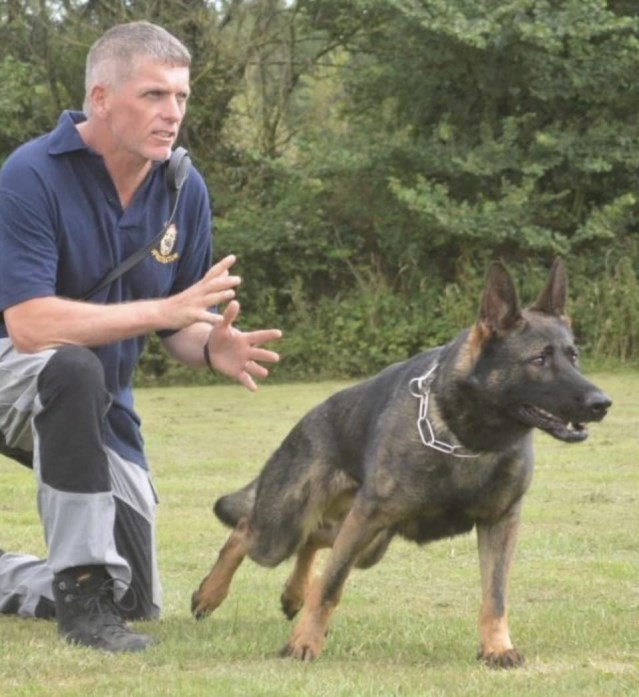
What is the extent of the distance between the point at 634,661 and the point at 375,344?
16466 millimetres

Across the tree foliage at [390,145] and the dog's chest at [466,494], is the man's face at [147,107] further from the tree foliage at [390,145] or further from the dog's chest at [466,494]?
the tree foliage at [390,145]

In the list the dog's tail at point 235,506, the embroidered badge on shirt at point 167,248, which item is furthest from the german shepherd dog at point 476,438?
the embroidered badge on shirt at point 167,248

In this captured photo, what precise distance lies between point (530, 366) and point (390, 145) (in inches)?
660

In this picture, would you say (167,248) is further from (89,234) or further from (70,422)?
(70,422)

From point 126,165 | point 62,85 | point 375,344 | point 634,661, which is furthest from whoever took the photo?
point 62,85

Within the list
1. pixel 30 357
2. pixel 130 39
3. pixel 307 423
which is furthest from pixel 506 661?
pixel 130 39

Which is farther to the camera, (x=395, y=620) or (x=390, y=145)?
(x=390, y=145)

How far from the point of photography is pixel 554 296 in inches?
217

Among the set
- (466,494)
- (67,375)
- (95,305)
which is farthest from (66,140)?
(466,494)

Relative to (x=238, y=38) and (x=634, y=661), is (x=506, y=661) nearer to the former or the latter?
(x=634, y=661)

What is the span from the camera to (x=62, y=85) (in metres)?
23.3

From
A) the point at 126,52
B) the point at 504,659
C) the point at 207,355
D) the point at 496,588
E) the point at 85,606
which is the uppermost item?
the point at 126,52

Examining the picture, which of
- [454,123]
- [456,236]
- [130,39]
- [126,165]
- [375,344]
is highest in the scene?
[130,39]

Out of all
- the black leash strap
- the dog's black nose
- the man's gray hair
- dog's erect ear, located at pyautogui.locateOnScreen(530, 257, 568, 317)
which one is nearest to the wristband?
the black leash strap
